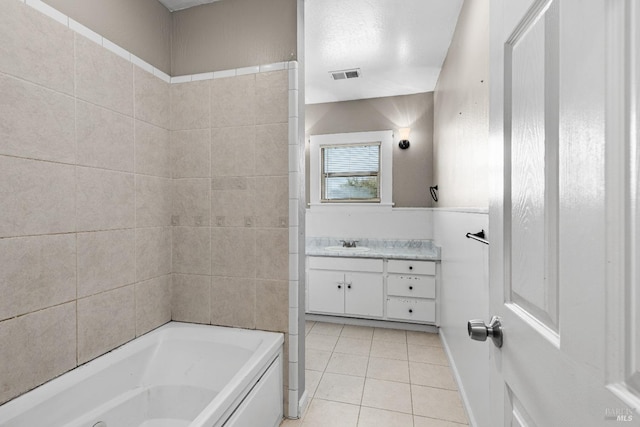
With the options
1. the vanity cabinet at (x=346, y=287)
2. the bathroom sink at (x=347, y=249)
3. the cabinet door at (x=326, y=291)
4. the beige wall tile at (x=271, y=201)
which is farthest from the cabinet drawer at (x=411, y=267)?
the beige wall tile at (x=271, y=201)

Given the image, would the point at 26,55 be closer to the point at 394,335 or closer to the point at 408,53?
the point at 408,53

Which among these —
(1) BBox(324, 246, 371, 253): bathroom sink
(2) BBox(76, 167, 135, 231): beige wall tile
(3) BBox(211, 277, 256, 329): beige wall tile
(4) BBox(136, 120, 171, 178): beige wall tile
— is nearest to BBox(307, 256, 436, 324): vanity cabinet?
(1) BBox(324, 246, 371, 253): bathroom sink

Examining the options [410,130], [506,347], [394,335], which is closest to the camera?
[506,347]

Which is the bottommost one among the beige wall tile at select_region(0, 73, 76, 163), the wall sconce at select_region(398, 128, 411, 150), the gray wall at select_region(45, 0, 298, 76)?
the beige wall tile at select_region(0, 73, 76, 163)

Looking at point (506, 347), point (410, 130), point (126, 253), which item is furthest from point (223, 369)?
point (410, 130)

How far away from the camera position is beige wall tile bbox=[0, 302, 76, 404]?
3.92 feet

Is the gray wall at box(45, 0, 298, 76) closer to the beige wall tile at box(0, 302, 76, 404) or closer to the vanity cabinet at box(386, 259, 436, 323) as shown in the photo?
the beige wall tile at box(0, 302, 76, 404)

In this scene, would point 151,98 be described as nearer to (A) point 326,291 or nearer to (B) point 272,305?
(B) point 272,305

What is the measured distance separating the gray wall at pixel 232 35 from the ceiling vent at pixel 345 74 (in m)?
1.28

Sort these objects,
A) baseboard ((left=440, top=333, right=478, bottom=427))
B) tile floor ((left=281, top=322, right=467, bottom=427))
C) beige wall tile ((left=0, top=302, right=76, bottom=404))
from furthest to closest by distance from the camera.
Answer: tile floor ((left=281, top=322, right=467, bottom=427)) < baseboard ((left=440, top=333, right=478, bottom=427)) < beige wall tile ((left=0, top=302, right=76, bottom=404))

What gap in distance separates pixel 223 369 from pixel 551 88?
190cm

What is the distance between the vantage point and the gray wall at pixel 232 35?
1855 mm

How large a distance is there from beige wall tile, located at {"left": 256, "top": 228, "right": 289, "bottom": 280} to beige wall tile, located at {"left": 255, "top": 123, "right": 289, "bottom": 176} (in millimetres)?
372

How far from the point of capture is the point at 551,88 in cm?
53
